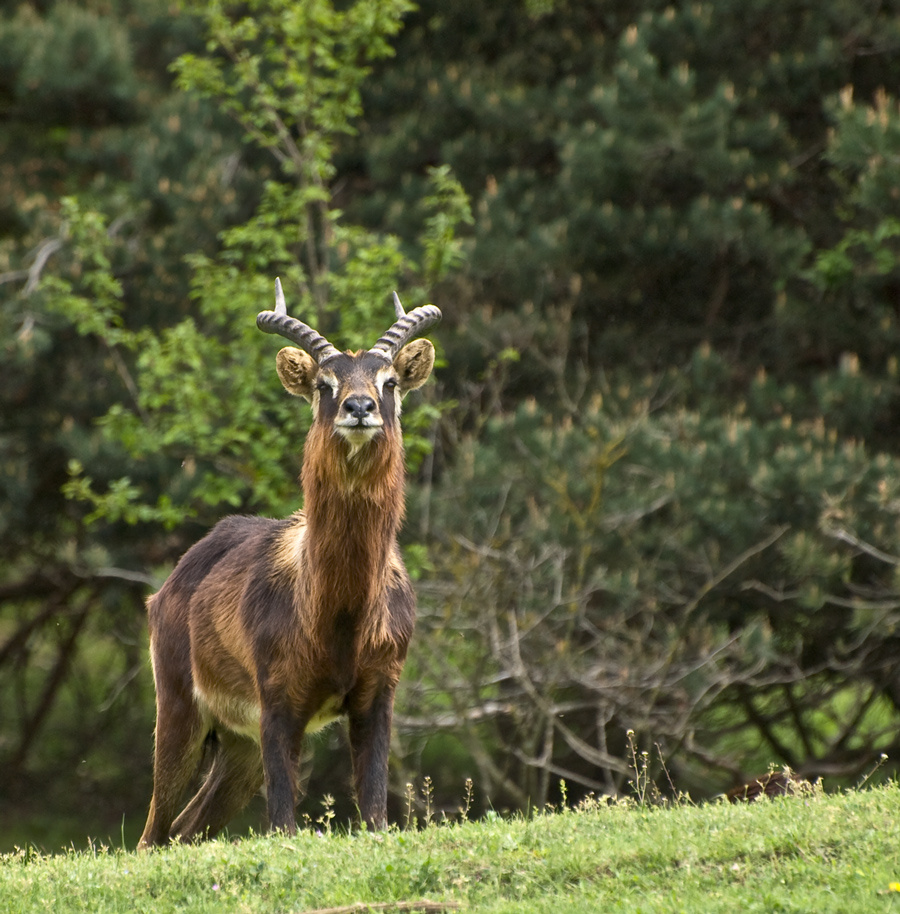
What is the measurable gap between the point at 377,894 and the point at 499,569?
7813 mm

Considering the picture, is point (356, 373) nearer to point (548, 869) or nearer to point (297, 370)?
point (297, 370)

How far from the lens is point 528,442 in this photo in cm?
1445

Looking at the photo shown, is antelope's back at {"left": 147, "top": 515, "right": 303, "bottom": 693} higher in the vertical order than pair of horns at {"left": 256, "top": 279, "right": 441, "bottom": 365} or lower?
lower

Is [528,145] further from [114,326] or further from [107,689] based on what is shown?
[107,689]

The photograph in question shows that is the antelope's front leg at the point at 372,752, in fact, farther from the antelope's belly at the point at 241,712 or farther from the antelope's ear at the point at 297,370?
the antelope's ear at the point at 297,370

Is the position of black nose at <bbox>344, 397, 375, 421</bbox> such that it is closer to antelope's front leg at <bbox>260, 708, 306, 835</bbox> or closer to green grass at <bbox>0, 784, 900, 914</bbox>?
antelope's front leg at <bbox>260, 708, 306, 835</bbox>

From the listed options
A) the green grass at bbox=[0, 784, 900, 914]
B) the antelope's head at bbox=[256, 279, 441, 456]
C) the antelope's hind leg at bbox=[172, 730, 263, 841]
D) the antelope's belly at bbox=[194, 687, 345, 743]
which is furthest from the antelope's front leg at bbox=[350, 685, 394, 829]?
the antelope's hind leg at bbox=[172, 730, 263, 841]

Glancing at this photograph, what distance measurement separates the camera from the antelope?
8.02m

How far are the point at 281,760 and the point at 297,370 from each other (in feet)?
7.33

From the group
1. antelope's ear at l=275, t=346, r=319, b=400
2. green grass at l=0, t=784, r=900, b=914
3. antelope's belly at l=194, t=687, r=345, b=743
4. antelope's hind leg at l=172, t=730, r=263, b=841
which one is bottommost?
antelope's hind leg at l=172, t=730, r=263, b=841

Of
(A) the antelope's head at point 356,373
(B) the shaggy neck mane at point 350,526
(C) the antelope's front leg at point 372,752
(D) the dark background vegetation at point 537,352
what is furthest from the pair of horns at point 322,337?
(D) the dark background vegetation at point 537,352

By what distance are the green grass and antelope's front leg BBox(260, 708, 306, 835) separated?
0.81m

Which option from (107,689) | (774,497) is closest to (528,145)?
(774,497)

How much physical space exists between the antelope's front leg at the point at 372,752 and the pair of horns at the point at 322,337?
1.93 m
